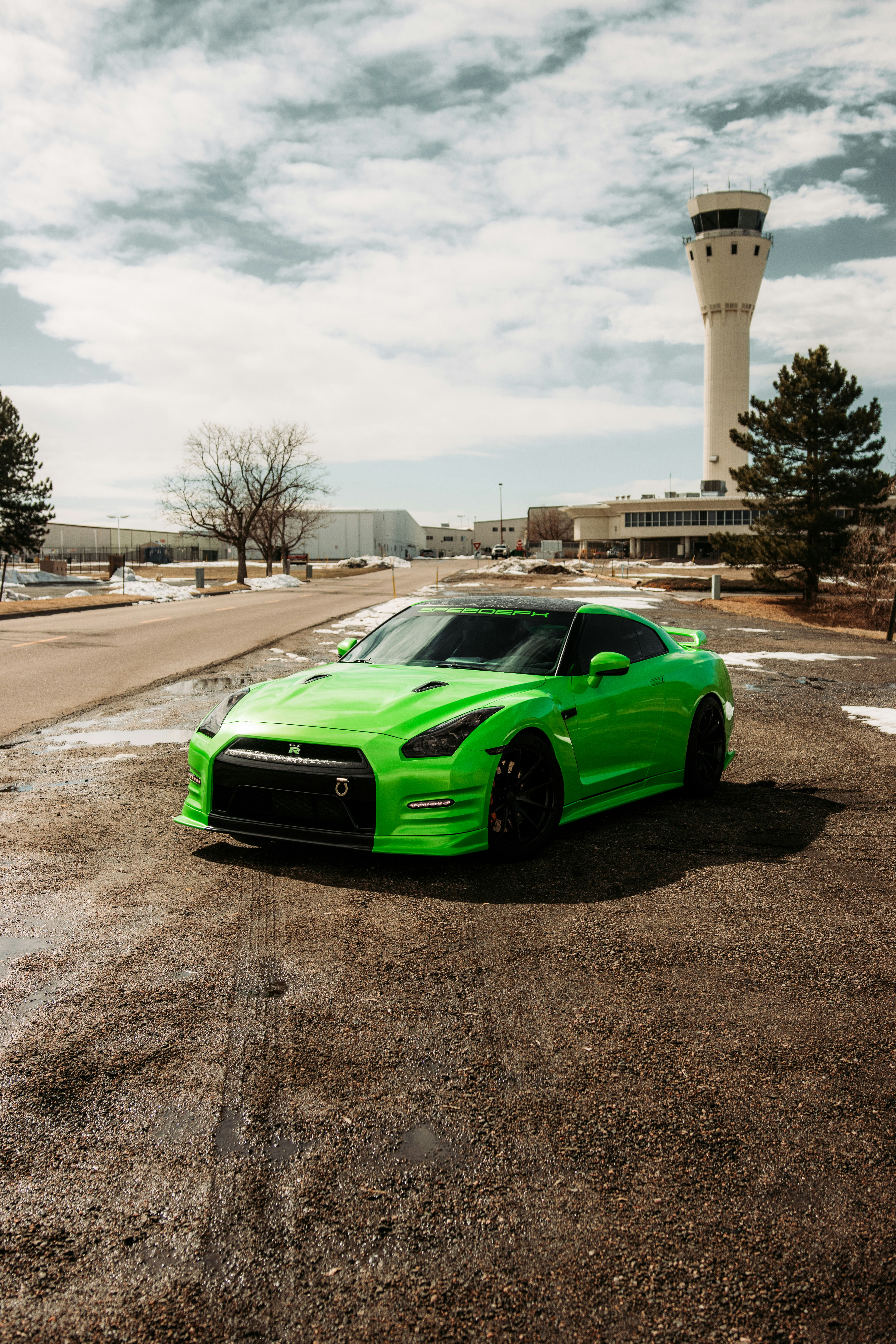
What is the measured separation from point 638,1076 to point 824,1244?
823mm

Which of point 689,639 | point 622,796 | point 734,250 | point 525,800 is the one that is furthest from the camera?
point 734,250

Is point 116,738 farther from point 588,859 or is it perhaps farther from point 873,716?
point 873,716

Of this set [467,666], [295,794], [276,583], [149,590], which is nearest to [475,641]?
[467,666]

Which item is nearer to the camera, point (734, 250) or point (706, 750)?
point (706, 750)

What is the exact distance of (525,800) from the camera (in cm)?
540

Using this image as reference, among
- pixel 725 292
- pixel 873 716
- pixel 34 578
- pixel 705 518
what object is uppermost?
pixel 725 292

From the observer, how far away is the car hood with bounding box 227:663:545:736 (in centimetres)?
519

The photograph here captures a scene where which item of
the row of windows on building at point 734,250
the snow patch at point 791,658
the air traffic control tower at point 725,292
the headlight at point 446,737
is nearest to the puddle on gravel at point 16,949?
the headlight at point 446,737

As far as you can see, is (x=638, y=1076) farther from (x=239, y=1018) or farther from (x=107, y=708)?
(x=107, y=708)

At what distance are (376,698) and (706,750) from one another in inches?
114

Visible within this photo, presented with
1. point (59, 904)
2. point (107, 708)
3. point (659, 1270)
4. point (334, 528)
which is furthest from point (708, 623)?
point (334, 528)

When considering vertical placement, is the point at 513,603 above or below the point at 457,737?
above

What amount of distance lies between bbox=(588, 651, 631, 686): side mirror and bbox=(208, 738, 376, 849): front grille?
1.71 m

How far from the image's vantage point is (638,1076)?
3105 millimetres
